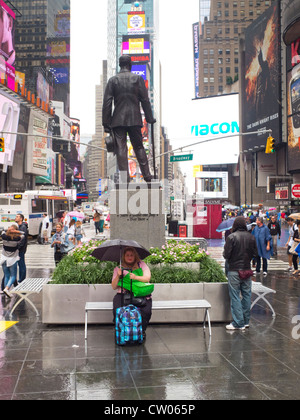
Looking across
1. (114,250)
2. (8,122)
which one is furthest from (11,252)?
(8,122)

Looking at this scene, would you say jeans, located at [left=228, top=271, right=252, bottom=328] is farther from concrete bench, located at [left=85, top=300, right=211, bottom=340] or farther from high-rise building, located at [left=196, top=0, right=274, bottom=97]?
high-rise building, located at [left=196, top=0, right=274, bottom=97]

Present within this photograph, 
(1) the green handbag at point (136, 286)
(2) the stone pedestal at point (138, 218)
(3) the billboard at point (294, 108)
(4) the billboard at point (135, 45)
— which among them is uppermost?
(4) the billboard at point (135, 45)

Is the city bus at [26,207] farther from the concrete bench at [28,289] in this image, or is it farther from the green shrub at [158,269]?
the green shrub at [158,269]

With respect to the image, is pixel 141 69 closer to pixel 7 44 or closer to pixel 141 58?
pixel 141 58

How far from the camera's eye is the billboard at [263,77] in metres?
65.2

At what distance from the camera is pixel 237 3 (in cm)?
14488

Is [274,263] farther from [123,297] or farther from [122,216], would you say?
[123,297]

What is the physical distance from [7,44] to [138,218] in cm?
5235

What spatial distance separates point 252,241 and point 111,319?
290 cm

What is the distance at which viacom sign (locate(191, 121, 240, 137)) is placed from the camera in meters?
95.0

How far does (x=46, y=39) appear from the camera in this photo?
12950 cm

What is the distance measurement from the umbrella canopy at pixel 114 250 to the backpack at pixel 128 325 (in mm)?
925

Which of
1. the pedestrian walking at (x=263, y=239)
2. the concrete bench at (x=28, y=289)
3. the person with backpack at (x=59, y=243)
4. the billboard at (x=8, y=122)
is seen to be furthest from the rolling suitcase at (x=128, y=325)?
the billboard at (x=8, y=122)

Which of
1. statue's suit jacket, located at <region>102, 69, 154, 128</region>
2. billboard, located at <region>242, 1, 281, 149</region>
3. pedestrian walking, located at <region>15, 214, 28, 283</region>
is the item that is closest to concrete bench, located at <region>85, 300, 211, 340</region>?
pedestrian walking, located at <region>15, 214, 28, 283</region>
